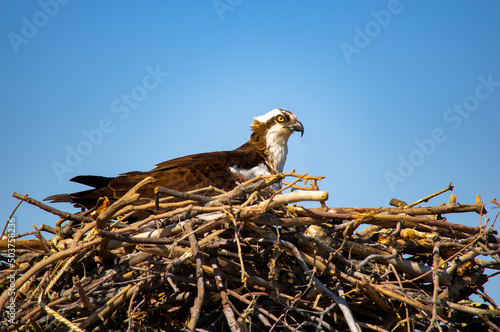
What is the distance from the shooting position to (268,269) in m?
4.17

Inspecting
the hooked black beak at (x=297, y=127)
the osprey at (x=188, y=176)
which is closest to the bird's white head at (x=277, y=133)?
the hooked black beak at (x=297, y=127)

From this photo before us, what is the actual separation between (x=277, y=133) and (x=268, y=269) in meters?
3.57

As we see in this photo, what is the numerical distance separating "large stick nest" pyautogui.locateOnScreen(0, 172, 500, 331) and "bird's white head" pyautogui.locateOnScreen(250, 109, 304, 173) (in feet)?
10.2

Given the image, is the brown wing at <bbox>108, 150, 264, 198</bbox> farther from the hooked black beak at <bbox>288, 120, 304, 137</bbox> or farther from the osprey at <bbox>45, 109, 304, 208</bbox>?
the hooked black beak at <bbox>288, 120, 304, 137</bbox>

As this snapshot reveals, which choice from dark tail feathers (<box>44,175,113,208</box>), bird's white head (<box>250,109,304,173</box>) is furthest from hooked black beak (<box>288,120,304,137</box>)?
dark tail feathers (<box>44,175,113,208</box>)

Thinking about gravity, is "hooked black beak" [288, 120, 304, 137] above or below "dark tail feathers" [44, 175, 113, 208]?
above

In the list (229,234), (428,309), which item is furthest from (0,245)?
(428,309)

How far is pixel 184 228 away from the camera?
154 inches

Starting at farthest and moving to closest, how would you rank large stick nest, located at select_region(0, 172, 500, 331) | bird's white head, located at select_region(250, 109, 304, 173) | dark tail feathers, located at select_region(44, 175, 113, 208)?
bird's white head, located at select_region(250, 109, 304, 173) → dark tail feathers, located at select_region(44, 175, 113, 208) → large stick nest, located at select_region(0, 172, 500, 331)

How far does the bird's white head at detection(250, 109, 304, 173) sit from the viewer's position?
24.1ft

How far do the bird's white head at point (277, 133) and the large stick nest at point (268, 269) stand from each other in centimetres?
310

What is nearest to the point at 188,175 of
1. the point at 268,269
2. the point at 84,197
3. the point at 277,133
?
the point at 84,197

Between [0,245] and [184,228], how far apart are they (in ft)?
5.51

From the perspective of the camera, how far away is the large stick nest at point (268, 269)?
3779mm
